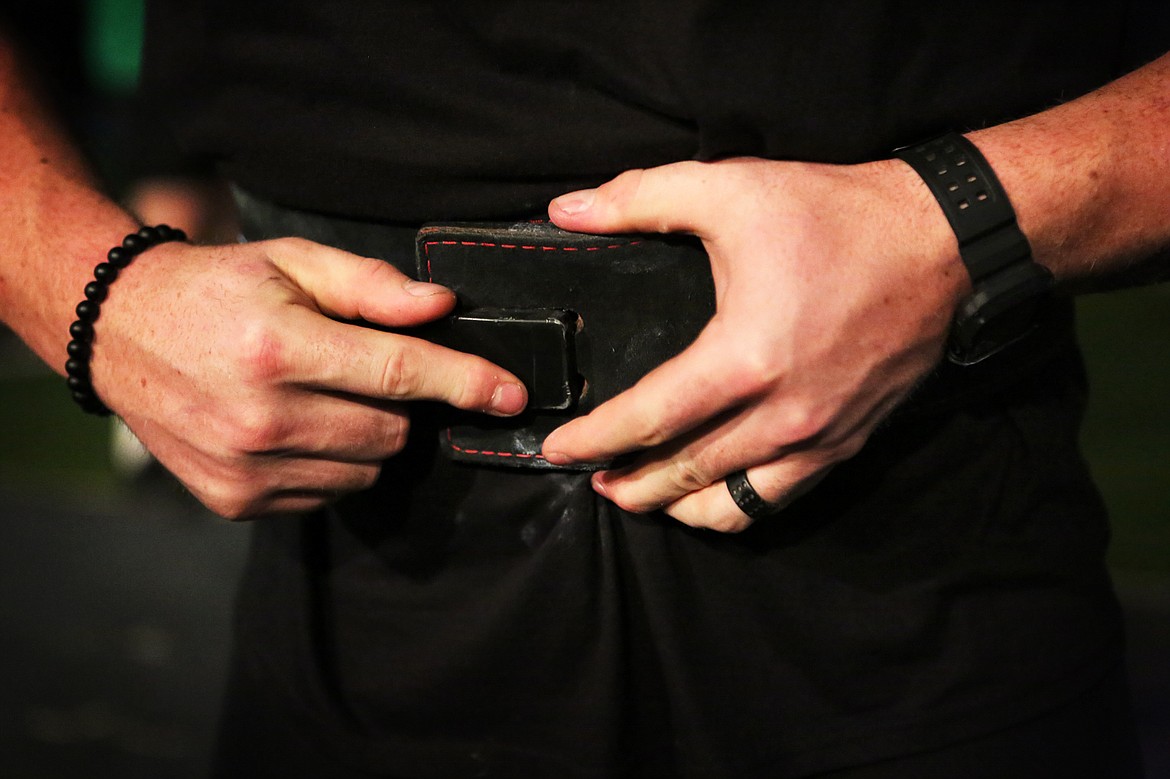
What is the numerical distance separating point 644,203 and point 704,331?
0.33ft

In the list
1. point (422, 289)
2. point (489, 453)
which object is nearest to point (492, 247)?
A: point (422, 289)

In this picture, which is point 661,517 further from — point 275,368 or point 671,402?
point 275,368

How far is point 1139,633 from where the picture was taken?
2.29 meters

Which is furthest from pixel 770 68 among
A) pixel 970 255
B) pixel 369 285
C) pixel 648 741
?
pixel 648 741

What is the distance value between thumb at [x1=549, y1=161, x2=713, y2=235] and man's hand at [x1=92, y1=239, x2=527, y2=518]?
12 cm

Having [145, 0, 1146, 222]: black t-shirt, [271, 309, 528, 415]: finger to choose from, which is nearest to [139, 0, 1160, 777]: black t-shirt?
[145, 0, 1146, 222]: black t-shirt

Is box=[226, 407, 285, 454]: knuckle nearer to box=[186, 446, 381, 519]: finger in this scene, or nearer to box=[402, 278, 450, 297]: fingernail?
box=[186, 446, 381, 519]: finger

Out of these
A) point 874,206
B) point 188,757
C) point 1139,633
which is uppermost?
point 874,206

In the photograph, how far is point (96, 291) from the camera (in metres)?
0.75

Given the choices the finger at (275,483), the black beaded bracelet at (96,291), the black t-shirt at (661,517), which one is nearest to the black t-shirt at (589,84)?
the black t-shirt at (661,517)

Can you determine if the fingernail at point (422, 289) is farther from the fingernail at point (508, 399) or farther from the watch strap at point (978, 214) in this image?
the watch strap at point (978, 214)

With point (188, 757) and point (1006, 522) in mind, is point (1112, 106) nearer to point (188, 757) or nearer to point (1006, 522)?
point (1006, 522)

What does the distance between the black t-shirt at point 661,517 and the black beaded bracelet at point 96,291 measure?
10 cm

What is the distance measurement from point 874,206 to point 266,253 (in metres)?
0.46
